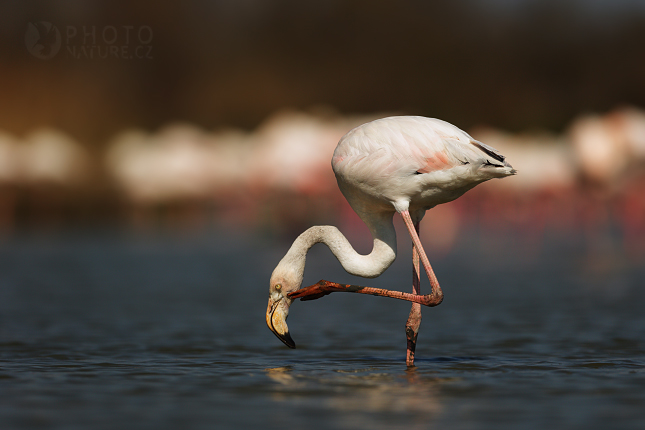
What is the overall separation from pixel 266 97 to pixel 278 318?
133 ft

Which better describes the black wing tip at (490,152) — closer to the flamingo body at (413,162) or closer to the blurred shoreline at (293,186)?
the flamingo body at (413,162)

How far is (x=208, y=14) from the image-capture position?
5125 centimetres

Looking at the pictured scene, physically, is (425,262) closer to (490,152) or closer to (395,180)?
(395,180)

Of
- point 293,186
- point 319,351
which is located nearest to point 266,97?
point 293,186

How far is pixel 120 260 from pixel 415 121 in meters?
9.74

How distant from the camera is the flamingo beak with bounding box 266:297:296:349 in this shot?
637 cm

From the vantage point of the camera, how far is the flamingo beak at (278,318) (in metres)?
6.37

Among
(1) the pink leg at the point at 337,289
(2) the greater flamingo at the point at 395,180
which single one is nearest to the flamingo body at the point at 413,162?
(2) the greater flamingo at the point at 395,180

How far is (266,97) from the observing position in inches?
1820

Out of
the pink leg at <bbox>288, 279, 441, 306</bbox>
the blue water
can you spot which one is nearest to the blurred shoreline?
the blue water

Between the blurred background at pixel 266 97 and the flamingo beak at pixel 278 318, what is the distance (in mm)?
14141

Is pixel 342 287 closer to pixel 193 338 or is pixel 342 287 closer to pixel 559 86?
pixel 193 338

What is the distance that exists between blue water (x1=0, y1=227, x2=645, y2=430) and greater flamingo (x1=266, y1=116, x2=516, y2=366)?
1.55 feet

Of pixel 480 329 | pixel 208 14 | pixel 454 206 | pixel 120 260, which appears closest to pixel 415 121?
pixel 480 329
